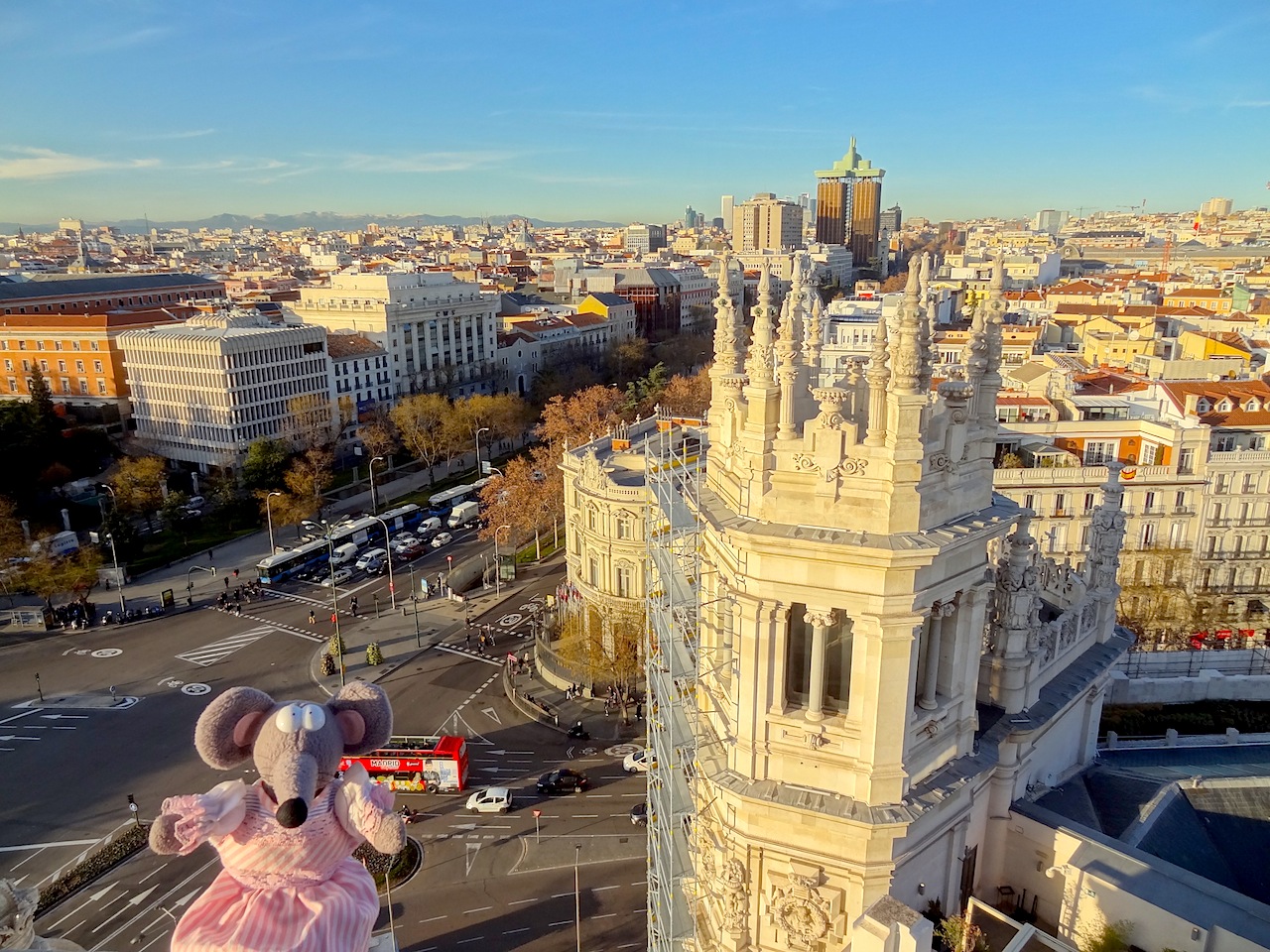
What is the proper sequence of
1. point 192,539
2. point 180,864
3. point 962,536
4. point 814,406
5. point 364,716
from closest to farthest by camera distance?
point 364,716 → point 962,536 → point 814,406 → point 180,864 → point 192,539

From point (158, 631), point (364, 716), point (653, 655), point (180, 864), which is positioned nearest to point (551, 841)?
point (180, 864)

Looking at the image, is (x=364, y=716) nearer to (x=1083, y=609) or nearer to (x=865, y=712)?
(x=865, y=712)

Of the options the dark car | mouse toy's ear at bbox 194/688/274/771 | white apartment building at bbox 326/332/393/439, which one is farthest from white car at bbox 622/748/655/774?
white apartment building at bbox 326/332/393/439

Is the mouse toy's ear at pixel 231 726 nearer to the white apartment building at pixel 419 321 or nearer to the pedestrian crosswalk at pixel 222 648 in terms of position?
the pedestrian crosswalk at pixel 222 648

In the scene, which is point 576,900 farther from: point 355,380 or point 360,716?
point 355,380

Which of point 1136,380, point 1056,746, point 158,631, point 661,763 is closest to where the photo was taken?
point 661,763

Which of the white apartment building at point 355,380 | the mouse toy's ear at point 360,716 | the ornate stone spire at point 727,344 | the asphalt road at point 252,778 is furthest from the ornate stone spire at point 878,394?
the white apartment building at point 355,380
